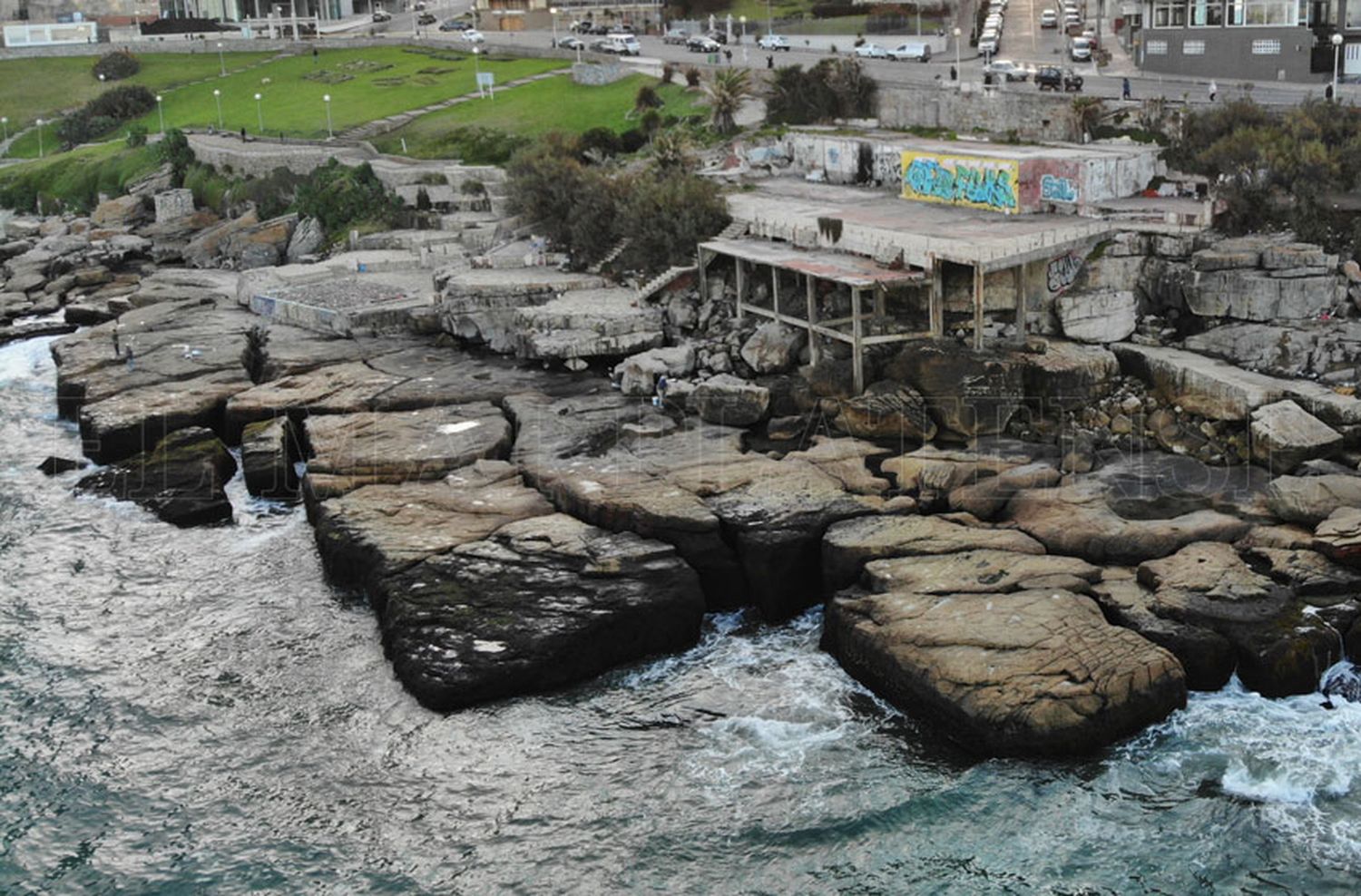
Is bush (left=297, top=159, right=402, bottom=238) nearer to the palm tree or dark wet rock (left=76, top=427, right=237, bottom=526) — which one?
the palm tree

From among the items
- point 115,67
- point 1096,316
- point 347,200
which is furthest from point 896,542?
point 115,67

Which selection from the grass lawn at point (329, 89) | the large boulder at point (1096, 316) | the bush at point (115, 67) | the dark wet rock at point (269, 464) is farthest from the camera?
the bush at point (115, 67)

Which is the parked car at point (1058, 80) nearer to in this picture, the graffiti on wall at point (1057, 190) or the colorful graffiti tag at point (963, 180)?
the colorful graffiti tag at point (963, 180)

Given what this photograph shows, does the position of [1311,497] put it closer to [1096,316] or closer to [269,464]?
[1096,316]

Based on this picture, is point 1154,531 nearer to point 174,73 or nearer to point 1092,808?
point 1092,808

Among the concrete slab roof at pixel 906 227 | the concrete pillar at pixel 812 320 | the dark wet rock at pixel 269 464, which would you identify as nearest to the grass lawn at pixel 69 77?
the concrete slab roof at pixel 906 227
